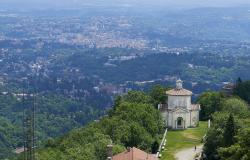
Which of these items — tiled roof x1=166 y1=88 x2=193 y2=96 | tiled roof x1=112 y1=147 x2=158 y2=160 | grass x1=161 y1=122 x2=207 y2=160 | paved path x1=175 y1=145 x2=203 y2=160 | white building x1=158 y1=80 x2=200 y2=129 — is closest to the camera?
tiled roof x1=112 y1=147 x2=158 y2=160

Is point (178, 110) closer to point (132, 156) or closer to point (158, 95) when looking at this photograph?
point (158, 95)

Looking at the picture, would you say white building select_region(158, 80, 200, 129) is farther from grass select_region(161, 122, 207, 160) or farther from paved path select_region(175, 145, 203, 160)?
paved path select_region(175, 145, 203, 160)

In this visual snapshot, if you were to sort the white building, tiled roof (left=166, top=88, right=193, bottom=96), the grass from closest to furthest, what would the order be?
the grass
tiled roof (left=166, top=88, right=193, bottom=96)
the white building

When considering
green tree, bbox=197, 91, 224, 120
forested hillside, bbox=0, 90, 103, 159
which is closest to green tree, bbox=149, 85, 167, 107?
green tree, bbox=197, 91, 224, 120

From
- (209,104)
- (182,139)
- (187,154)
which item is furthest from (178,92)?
(187,154)

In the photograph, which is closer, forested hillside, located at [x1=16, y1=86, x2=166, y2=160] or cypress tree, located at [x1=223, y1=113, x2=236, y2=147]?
cypress tree, located at [x1=223, y1=113, x2=236, y2=147]

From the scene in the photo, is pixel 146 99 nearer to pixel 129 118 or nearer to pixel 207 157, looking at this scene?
pixel 129 118
